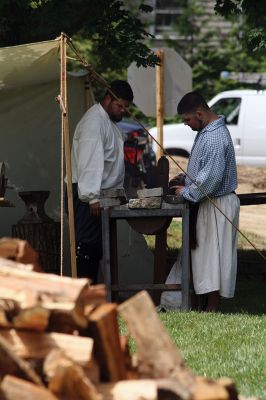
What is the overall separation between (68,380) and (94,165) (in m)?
5.09

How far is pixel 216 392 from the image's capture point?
4.49 meters

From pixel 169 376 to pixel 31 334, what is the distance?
61 cm

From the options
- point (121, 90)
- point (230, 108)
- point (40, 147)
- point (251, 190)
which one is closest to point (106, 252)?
point (121, 90)

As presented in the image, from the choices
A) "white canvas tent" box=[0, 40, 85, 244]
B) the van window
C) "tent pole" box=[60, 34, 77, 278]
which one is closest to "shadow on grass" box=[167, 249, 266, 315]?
"white canvas tent" box=[0, 40, 85, 244]

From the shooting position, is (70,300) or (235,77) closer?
(70,300)

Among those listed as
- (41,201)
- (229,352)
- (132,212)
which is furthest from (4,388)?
(41,201)

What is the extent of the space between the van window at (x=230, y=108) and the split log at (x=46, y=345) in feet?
56.6

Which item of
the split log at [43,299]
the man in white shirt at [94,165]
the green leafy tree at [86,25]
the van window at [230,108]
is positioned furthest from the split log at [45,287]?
the van window at [230,108]

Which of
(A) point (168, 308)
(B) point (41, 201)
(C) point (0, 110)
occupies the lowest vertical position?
(A) point (168, 308)

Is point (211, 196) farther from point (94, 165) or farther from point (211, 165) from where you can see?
point (94, 165)

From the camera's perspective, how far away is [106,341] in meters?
4.82

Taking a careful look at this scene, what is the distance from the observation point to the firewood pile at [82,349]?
4.56 m

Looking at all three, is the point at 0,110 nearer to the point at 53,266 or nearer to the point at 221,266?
the point at 53,266

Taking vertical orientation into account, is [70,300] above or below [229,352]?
above
